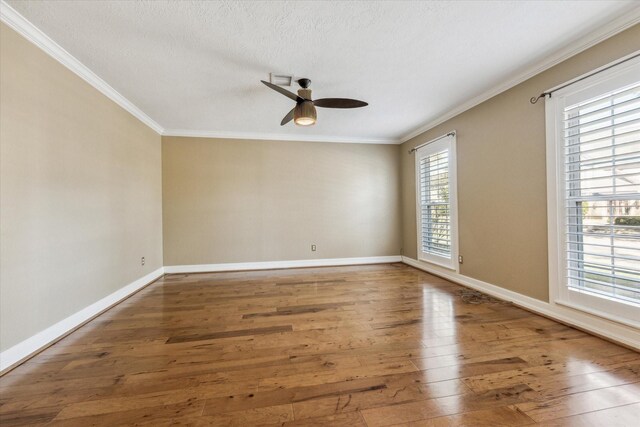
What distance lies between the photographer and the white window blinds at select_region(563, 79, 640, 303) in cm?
190

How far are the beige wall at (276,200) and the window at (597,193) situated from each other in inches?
114

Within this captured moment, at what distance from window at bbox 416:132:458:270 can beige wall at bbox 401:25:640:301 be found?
16cm

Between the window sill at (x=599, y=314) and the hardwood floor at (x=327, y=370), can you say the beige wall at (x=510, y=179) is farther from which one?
the hardwood floor at (x=327, y=370)

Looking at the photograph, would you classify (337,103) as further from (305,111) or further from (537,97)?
(537,97)

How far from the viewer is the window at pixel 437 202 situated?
12.3 ft

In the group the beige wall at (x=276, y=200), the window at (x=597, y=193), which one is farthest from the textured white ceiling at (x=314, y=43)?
the beige wall at (x=276, y=200)

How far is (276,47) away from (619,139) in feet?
9.22

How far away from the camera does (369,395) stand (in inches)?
58.4

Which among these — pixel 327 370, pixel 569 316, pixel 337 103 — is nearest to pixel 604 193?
pixel 569 316

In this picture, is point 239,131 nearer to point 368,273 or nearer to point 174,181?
point 174,181

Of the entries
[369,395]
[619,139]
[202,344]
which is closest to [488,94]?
[619,139]

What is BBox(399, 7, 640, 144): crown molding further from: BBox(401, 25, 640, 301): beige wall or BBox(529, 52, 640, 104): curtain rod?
BBox(529, 52, 640, 104): curtain rod

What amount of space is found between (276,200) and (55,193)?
295 cm

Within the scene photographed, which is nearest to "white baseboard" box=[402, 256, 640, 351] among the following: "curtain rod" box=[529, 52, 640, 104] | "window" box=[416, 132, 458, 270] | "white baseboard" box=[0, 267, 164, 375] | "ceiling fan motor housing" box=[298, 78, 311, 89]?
"window" box=[416, 132, 458, 270]
